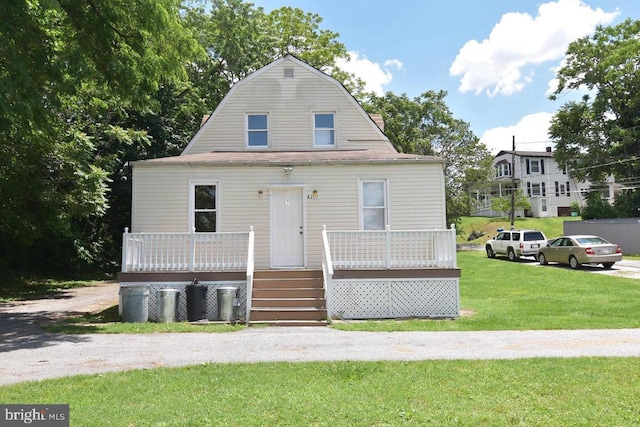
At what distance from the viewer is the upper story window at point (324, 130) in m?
16.0

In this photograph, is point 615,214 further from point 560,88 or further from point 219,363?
point 219,363

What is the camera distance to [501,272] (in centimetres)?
2025

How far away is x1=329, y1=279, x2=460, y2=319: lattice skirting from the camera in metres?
10.8

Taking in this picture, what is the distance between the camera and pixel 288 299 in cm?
1059

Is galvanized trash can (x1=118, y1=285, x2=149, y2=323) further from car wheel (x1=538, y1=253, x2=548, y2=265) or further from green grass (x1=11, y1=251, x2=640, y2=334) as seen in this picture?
car wheel (x1=538, y1=253, x2=548, y2=265)

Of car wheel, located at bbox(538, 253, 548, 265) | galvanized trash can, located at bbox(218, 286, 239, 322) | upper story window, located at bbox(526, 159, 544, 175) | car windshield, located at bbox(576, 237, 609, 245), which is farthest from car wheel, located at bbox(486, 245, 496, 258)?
upper story window, located at bbox(526, 159, 544, 175)

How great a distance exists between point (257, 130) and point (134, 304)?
7.84 m

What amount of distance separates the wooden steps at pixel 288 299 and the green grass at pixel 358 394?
142 inches

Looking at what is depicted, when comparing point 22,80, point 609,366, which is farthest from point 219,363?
point 22,80

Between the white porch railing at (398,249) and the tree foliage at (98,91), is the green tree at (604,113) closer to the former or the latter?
the tree foliage at (98,91)

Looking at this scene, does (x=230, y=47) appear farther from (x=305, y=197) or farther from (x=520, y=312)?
(x=520, y=312)

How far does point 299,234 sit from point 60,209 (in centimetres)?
954

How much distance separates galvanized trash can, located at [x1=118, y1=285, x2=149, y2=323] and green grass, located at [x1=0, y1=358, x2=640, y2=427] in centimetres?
459

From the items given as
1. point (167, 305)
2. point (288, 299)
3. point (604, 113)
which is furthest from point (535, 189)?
point (167, 305)
